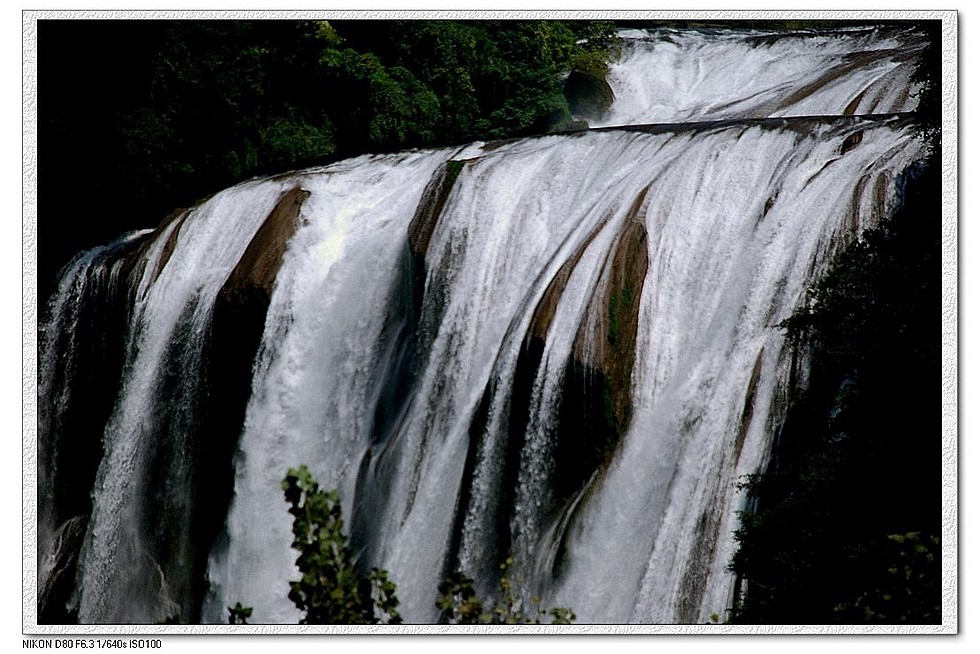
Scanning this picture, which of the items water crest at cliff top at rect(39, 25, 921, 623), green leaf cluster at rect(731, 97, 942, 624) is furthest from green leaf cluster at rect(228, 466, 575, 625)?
water crest at cliff top at rect(39, 25, 921, 623)

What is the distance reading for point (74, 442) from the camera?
13.1 m

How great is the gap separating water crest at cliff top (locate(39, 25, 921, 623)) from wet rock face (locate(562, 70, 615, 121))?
11.8ft

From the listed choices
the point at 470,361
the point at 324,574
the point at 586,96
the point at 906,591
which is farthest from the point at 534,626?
the point at 586,96

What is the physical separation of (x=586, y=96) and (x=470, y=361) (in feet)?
27.8

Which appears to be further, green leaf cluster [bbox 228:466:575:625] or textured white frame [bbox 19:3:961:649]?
textured white frame [bbox 19:3:961:649]

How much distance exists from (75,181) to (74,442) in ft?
11.4

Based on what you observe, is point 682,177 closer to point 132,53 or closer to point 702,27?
point 132,53

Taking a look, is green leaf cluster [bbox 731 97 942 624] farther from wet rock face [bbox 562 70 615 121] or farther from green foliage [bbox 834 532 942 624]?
wet rock face [bbox 562 70 615 121]

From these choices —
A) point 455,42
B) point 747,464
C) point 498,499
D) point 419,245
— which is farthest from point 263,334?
point 455,42

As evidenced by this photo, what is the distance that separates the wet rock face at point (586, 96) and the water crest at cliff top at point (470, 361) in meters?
3.61

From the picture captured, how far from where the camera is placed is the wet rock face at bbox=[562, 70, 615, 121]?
1747 centimetres

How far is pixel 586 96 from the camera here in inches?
691

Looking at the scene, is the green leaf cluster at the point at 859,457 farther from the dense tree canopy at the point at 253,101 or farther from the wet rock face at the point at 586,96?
the wet rock face at the point at 586,96

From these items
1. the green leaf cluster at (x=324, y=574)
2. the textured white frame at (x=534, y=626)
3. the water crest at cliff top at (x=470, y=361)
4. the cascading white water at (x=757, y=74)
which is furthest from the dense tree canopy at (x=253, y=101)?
the green leaf cluster at (x=324, y=574)
